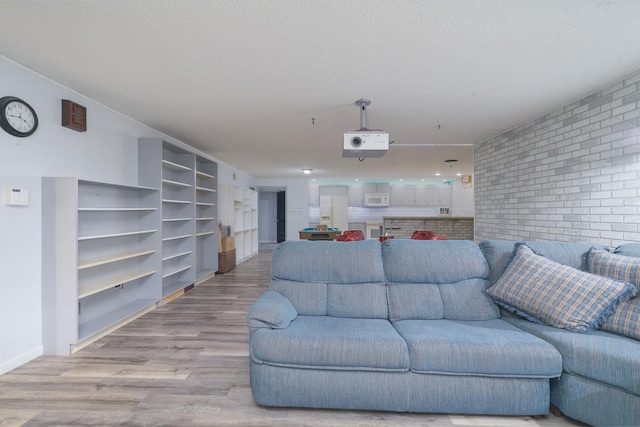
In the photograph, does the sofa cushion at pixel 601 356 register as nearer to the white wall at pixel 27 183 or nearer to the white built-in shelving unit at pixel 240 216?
the white wall at pixel 27 183

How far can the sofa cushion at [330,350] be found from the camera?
171 cm

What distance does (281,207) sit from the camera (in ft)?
37.6

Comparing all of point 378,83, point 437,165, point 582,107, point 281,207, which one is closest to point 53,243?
point 378,83

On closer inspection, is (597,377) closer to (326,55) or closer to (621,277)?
(621,277)

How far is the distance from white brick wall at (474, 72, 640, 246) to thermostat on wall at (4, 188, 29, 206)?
523 cm

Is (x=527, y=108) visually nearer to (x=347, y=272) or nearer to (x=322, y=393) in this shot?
(x=347, y=272)

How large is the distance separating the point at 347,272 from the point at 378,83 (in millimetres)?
1782

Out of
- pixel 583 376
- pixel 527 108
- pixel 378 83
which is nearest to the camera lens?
pixel 583 376

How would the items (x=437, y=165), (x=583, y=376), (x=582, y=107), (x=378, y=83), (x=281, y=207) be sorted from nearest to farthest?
(x=583, y=376), (x=378, y=83), (x=582, y=107), (x=437, y=165), (x=281, y=207)

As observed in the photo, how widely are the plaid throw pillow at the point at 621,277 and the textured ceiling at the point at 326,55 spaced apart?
1545 mm

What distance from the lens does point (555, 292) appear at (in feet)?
6.35

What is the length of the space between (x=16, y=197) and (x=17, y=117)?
651mm

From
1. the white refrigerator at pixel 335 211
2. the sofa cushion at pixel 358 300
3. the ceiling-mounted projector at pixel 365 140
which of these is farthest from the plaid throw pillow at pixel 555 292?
the white refrigerator at pixel 335 211

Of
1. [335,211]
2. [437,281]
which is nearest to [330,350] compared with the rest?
[437,281]
